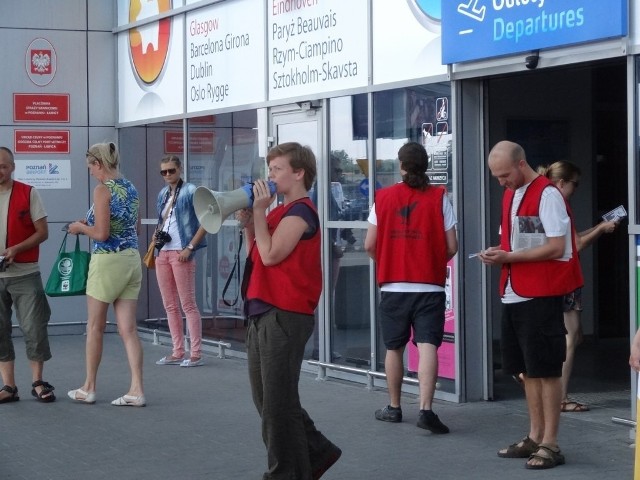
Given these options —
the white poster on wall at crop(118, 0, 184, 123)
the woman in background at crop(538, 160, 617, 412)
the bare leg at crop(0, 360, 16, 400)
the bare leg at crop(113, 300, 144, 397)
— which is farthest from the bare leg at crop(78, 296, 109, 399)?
the white poster on wall at crop(118, 0, 184, 123)

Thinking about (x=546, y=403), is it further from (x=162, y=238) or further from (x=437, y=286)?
(x=162, y=238)

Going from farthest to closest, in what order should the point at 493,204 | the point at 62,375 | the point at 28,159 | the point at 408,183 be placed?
1. the point at 28,159
2. the point at 493,204
3. the point at 62,375
4. the point at 408,183

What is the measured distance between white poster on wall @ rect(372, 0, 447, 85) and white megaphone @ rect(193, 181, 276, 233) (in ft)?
11.2

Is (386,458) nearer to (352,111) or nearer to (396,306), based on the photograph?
(396,306)

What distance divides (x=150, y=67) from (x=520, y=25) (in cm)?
655

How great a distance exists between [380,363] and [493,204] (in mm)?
2961

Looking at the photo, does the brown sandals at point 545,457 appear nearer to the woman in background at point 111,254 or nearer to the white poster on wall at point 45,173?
the woman in background at point 111,254

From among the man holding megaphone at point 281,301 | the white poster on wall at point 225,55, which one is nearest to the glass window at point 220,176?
the white poster on wall at point 225,55

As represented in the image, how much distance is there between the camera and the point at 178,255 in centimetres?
1153

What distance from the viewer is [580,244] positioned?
8.30m

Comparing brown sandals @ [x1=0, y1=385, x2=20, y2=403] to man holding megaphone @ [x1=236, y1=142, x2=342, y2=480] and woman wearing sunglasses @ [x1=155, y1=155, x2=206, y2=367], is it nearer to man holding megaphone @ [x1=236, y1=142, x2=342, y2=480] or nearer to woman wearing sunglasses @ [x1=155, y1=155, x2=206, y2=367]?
woman wearing sunglasses @ [x1=155, y1=155, x2=206, y2=367]

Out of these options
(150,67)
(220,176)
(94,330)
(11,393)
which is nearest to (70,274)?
(94,330)

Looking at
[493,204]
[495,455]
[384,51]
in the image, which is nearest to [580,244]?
[495,455]

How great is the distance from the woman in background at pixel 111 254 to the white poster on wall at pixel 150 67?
4.31 metres
